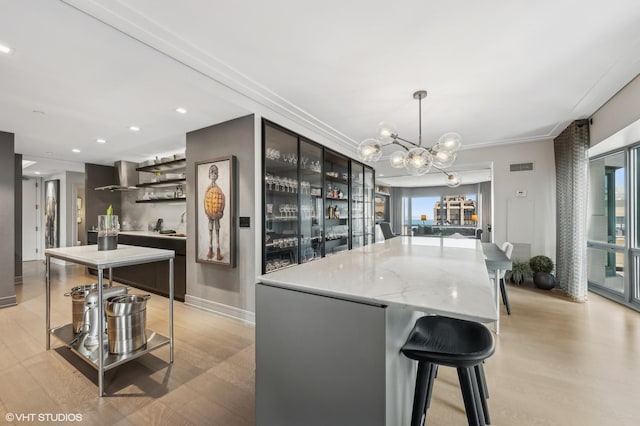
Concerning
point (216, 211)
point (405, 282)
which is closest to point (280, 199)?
point (216, 211)

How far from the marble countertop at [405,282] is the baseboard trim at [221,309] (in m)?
1.73

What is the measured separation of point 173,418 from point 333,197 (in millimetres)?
3705

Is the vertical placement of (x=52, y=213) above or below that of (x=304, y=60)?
below

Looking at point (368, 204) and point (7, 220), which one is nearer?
point (7, 220)

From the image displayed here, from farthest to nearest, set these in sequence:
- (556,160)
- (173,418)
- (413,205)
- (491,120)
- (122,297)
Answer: (413,205)
(556,160)
(491,120)
(122,297)
(173,418)

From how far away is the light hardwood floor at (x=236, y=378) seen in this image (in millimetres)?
1684

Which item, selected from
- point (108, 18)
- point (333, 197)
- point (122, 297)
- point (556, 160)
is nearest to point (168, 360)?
point (122, 297)

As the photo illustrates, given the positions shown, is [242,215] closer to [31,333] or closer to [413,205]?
[31,333]

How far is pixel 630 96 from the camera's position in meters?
2.85

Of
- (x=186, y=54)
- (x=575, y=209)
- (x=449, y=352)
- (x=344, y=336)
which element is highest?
(x=186, y=54)

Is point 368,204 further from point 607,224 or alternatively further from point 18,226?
point 18,226

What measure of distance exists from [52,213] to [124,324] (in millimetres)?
7446

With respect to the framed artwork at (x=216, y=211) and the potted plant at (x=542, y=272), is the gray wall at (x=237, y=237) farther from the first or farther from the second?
the potted plant at (x=542, y=272)

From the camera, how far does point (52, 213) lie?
706 centimetres
